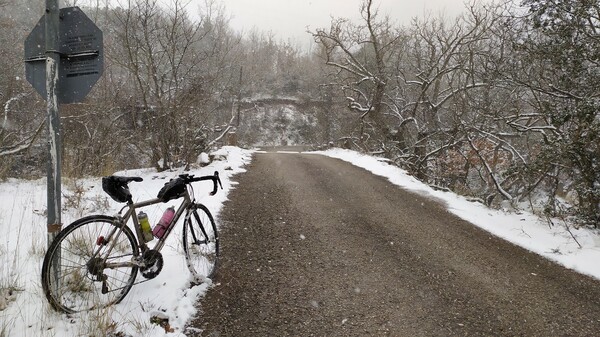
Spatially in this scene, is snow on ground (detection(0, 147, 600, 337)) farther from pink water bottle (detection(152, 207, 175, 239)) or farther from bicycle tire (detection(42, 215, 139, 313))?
pink water bottle (detection(152, 207, 175, 239))

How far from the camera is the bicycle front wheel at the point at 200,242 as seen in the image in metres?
3.60

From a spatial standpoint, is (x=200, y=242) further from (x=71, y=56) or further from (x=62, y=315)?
(x=71, y=56)

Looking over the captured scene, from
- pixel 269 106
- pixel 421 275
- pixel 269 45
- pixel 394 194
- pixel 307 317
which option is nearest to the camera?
pixel 307 317

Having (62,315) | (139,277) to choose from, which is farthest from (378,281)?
(62,315)

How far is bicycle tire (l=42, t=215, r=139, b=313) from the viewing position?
2.61 meters

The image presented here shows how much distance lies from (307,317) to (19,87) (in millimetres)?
13064

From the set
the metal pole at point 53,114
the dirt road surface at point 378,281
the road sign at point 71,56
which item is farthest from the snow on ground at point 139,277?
the road sign at point 71,56

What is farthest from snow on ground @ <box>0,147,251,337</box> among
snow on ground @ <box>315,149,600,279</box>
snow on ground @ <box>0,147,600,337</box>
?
snow on ground @ <box>315,149,600,279</box>

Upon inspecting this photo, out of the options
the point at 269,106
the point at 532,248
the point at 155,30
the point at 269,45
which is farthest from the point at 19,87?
the point at 269,45

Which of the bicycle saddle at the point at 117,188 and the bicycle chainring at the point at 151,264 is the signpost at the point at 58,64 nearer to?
the bicycle saddle at the point at 117,188

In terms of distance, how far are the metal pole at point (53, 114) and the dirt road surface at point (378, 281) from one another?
1.37 metres

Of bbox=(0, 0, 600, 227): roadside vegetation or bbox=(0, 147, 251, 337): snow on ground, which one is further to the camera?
bbox=(0, 0, 600, 227): roadside vegetation

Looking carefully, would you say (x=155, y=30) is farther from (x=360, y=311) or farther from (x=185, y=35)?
(x=360, y=311)

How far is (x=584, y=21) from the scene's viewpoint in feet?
17.3
